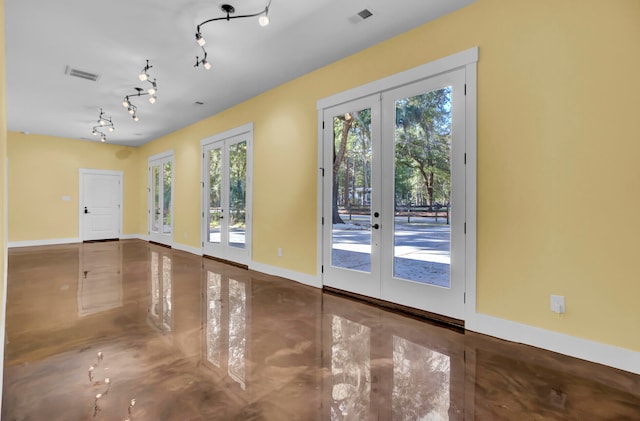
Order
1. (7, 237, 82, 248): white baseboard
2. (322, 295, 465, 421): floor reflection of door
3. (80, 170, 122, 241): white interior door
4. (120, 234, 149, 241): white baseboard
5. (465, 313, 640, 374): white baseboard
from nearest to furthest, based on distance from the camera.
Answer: (322, 295, 465, 421): floor reflection of door < (465, 313, 640, 374): white baseboard < (7, 237, 82, 248): white baseboard < (80, 170, 122, 241): white interior door < (120, 234, 149, 241): white baseboard

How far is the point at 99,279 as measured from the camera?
4.86 m

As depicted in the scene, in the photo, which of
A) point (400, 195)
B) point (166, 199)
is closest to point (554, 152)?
point (400, 195)

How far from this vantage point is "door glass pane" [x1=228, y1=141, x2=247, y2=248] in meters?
5.93

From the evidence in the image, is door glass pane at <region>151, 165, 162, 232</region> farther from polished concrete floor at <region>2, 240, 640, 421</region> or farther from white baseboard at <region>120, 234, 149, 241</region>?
polished concrete floor at <region>2, 240, 640, 421</region>

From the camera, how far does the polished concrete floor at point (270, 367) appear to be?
183 centimetres

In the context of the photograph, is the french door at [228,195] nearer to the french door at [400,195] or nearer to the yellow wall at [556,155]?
the french door at [400,195]

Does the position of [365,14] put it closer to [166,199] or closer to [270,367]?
[270,367]

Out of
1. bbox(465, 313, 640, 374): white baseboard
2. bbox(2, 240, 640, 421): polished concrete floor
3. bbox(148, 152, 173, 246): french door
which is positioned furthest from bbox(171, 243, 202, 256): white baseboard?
bbox(465, 313, 640, 374): white baseboard

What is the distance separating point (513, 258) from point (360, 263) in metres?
1.70

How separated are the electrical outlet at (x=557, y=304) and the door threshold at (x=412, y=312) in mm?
766

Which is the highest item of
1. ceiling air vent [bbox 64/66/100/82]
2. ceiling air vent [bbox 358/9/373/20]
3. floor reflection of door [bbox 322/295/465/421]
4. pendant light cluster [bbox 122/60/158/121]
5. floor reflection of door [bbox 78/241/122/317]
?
ceiling air vent [bbox 358/9/373/20]

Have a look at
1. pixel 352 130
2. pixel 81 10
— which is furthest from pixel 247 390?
pixel 81 10

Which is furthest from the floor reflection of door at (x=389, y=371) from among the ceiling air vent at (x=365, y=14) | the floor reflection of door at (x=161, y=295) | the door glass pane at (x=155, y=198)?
the door glass pane at (x=155, y=198)

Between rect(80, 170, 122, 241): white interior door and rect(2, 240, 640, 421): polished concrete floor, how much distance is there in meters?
6.40
